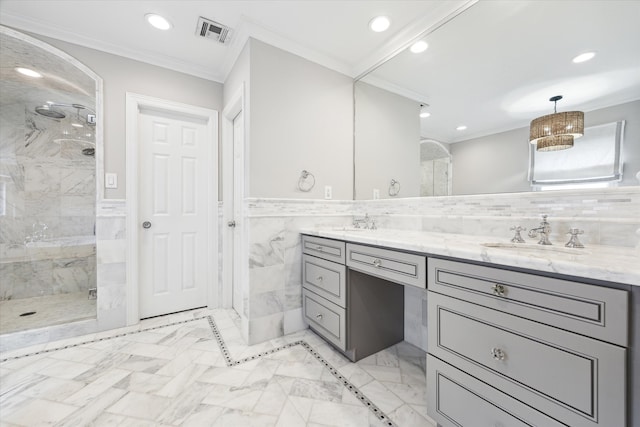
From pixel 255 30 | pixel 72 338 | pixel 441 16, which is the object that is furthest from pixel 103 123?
pixel 441 16

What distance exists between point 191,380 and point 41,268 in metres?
2.78

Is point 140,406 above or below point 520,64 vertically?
below

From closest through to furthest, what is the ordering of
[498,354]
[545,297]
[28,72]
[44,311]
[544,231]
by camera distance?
[545,297], [498,354], [544,231], [28,72], [44,311]

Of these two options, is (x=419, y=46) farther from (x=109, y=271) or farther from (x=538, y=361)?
(x=109, y=271)

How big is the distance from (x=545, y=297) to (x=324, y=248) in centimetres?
121

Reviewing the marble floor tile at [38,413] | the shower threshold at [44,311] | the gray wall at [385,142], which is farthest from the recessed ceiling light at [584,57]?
the shower threshold at [44,311]

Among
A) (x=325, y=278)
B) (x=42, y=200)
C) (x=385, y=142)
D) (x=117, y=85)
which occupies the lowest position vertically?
(x=325, y=278)

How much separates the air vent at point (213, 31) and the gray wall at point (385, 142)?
3.94 feet

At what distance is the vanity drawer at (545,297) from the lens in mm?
631

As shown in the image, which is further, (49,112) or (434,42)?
(49,112)

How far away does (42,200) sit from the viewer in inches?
112

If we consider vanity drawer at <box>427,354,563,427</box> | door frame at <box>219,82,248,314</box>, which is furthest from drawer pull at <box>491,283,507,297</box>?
door frame at <box>219,82,248,314</box>

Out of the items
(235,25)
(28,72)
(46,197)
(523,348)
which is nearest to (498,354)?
(523,348)

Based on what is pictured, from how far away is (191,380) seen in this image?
147cm
